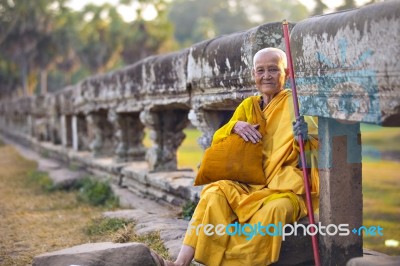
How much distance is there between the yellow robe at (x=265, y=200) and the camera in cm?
371

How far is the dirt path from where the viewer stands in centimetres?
524

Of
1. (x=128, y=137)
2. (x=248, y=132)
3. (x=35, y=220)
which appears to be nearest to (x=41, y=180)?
(x=128, y=137)

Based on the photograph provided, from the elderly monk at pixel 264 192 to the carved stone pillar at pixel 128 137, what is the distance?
487 centimetres

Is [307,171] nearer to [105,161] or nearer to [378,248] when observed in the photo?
[378,248]

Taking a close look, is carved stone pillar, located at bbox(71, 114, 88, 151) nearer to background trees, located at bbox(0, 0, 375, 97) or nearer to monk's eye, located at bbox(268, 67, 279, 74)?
monk's eye, located at bbox(268, 67, 279, 74)

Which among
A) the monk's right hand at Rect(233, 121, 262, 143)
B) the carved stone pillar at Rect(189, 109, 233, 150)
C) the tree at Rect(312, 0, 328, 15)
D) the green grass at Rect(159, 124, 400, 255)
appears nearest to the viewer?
the monk's right hand at Rect(233, 121, 262, 143)

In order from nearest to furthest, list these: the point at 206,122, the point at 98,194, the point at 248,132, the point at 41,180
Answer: the point at 248,132 < the point at 206,122 < the point at 98,194 < the point at 41,180

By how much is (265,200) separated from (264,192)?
0.07 metres

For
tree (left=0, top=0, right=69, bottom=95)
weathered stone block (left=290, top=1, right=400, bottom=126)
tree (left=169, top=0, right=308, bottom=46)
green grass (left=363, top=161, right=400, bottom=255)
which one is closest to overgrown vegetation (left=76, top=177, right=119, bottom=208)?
green grass (left=363, top=161, right=400, bottom=255)

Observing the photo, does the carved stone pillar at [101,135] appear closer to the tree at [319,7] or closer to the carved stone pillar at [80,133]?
the carved stone pillar at [80,133]

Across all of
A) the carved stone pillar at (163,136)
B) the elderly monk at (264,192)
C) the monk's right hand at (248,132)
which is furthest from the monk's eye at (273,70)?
the carved stone pillar at (163,136)

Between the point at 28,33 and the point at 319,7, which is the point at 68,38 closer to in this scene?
the point at 28,33

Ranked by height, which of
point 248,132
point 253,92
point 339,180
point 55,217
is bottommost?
point 55,217

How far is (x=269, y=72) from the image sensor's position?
4.09 m
